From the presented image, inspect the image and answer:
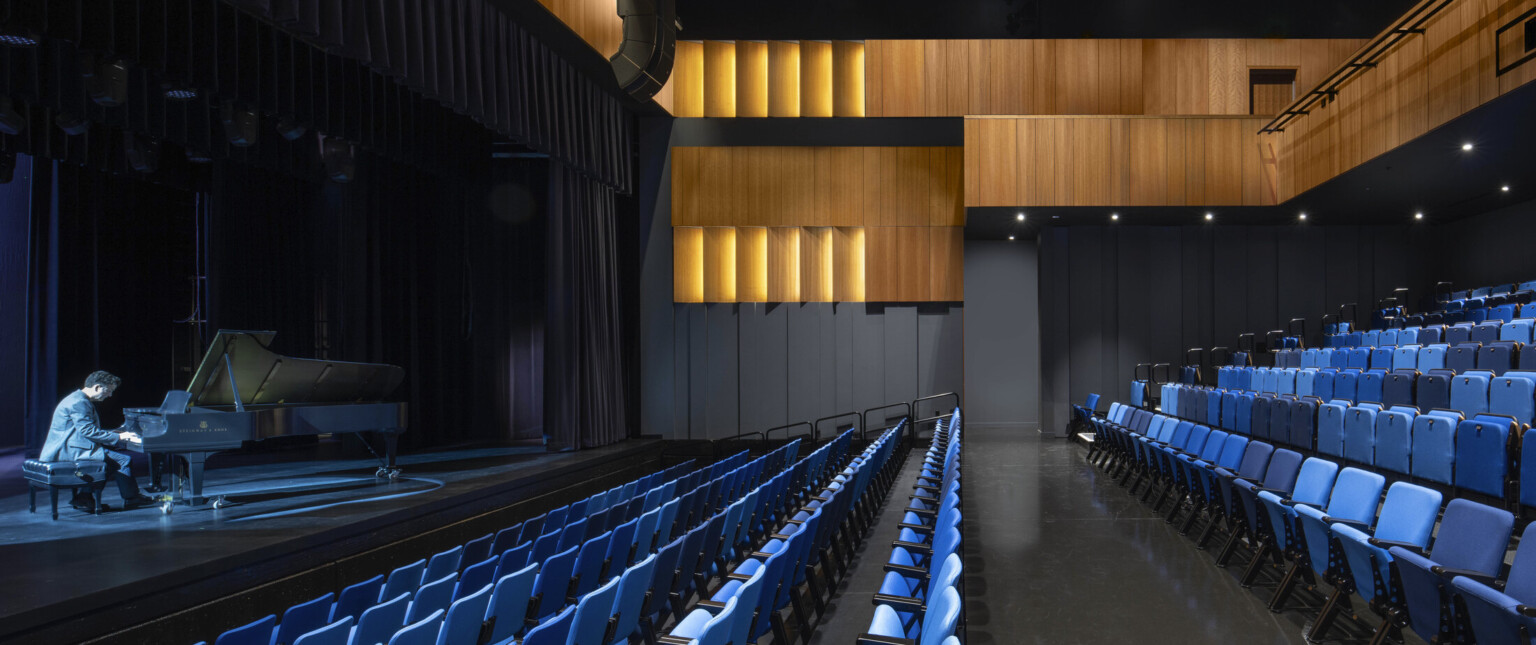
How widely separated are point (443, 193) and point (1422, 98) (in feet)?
32.4

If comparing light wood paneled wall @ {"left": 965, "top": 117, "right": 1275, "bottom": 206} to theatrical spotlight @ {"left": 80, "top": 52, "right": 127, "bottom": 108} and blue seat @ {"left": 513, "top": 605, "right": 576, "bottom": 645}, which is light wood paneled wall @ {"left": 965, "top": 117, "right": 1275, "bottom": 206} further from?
blue seat @ {"left": 513, "top": 605, "right": 576, "bottom": 645}

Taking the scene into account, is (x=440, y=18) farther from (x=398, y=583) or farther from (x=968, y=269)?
(x=968, y=269)

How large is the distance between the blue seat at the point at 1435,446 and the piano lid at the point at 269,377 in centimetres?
666

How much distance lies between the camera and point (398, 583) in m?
3.46

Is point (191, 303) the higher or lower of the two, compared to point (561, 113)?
lower

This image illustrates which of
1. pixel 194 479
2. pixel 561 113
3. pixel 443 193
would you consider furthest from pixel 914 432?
pixel 194 479

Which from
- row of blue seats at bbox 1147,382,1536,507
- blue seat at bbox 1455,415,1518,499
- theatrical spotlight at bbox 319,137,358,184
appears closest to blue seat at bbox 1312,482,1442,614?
row of blue seats at bbox 1147,382,1536,507

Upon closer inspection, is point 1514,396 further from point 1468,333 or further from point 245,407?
point 245,407

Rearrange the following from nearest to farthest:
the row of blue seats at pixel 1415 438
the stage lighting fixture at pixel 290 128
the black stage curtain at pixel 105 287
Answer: the row of blue seats at pixel 1415 438 < the stage lighting fixture at pixel 290 128 < the black stage curtain at pixel 105 287

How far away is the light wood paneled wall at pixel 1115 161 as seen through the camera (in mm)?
9938

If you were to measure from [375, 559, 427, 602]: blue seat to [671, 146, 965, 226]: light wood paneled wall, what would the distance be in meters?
7.96

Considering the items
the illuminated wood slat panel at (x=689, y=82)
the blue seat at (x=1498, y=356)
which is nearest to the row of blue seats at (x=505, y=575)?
the blue seat at (x=1498, y=356)

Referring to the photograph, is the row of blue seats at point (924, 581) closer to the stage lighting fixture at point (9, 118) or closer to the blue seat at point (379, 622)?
the blue seat at point (379, 622)

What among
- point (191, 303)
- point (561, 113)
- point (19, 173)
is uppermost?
point (561, 113)
